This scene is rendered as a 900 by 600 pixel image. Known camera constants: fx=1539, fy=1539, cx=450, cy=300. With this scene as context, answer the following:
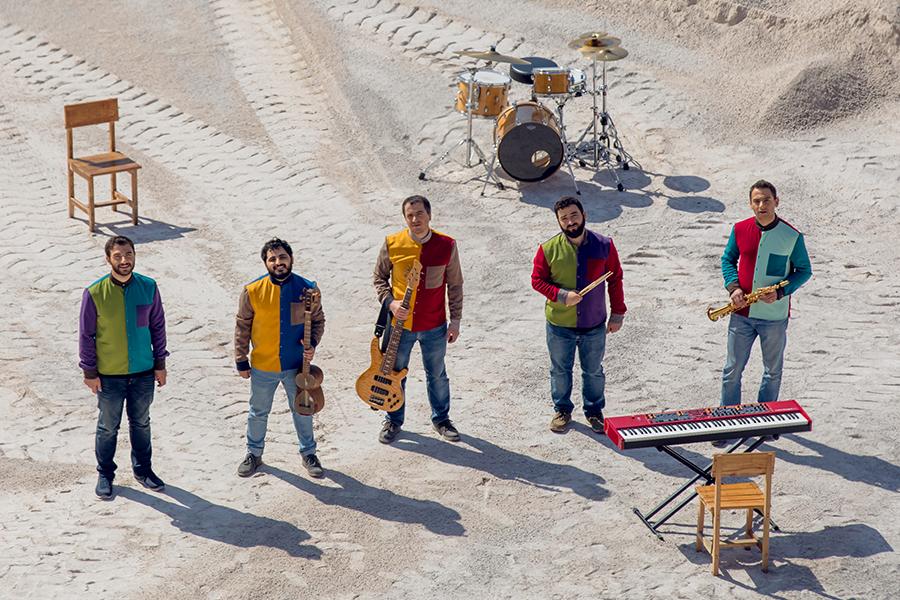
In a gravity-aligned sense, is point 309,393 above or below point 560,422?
above

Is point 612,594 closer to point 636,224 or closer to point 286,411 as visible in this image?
point 286,411

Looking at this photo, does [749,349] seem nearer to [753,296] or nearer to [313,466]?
[753,296]

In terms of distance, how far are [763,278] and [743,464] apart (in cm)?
216

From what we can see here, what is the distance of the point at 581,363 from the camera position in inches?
483

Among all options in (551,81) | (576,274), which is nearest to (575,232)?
(576,274)

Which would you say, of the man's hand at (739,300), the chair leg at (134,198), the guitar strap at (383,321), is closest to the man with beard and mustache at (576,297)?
the man's hand at (739,300)

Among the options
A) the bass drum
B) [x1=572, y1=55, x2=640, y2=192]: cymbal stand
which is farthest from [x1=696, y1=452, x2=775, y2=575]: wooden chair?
[x1=572, y1=55, x2=640, y2=192]: cymbal stand

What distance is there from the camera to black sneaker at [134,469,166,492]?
11.5 meters

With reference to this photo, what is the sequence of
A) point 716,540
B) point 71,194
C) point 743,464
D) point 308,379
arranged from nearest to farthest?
1. point 743,464
2. point 716,540
3. point 308,379
4. point 71,194

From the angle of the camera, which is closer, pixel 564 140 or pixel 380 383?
pixel 380 383

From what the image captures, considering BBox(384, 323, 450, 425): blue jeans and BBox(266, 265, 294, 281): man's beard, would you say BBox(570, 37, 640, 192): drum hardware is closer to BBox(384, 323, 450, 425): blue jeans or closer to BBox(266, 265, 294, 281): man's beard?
BBox(384, 323, 450, 425): blue jeans

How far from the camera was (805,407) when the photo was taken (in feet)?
41.5

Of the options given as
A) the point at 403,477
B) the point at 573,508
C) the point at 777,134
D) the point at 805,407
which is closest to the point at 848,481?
the point at 805,407

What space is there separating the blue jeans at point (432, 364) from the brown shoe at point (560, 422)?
86cm
